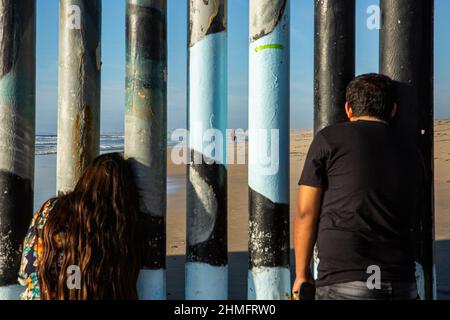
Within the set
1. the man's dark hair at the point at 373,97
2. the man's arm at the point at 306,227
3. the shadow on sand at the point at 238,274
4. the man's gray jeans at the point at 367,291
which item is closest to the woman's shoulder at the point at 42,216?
the man's arm at the point at 306,227

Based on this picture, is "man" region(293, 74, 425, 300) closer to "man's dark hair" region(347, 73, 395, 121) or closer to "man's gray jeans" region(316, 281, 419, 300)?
"man's gray jeans" region(316, 281, 419, 300)

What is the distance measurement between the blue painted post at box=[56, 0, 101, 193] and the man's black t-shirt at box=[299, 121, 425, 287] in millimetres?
2996

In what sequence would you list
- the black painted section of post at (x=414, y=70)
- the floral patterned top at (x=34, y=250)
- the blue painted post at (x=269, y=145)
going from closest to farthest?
the floral patterned top at (x=34, y=250) → the black painted section of post at (x=414, y=70) → the blue painted post at (x=269, y=145)

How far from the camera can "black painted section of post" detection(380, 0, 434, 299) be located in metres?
4.46

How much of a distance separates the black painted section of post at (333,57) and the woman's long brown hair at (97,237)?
238cm

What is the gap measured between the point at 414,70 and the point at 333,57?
31.6 inches

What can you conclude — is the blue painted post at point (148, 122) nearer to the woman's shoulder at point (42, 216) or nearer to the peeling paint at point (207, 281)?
the peeling paint at point (207, 281)

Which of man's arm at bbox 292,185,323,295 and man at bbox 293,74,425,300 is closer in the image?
man at bbox 293,74,425,300

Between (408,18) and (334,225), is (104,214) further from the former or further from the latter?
(408,18)

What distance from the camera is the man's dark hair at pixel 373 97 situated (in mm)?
3000

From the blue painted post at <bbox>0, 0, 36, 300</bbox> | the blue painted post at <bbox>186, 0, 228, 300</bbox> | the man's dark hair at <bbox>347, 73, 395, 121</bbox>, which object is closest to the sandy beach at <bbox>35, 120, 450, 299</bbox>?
the blue painted post at <bbox>186, 0, 228, 300</bbox>

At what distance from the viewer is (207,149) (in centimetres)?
485
